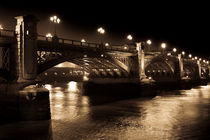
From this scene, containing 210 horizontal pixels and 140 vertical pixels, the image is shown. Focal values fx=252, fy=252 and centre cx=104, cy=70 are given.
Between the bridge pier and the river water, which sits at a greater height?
the bridge pier

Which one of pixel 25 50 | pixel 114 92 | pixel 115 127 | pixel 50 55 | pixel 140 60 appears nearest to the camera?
pixel 115 127

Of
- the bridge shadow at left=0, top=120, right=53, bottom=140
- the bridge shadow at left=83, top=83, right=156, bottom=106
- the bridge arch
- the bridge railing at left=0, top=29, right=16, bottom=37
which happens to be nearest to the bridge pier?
the bridge shadow at left=83, top=83, right=156, bottom=106

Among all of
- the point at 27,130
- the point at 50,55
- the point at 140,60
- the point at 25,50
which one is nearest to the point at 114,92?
the point at 140,60

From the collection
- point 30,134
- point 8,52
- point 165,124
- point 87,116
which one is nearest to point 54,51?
point 8,52

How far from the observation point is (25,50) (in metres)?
20.9

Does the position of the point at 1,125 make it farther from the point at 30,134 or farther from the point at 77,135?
the point at 77,135

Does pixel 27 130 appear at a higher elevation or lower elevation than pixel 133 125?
higher

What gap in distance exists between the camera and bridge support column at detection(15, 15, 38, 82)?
68.1ft

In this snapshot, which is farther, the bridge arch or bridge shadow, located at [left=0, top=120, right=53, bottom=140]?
the bridge arch

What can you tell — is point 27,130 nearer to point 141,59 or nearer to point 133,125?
point 133,125

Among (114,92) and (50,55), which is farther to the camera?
(114,92)

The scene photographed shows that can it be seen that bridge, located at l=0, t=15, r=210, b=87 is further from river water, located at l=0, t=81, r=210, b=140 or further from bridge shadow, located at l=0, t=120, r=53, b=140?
river water, located at l=0, t=81, r=210, b=140

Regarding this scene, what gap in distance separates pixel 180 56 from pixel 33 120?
166 ft

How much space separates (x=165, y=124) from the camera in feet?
63.1
